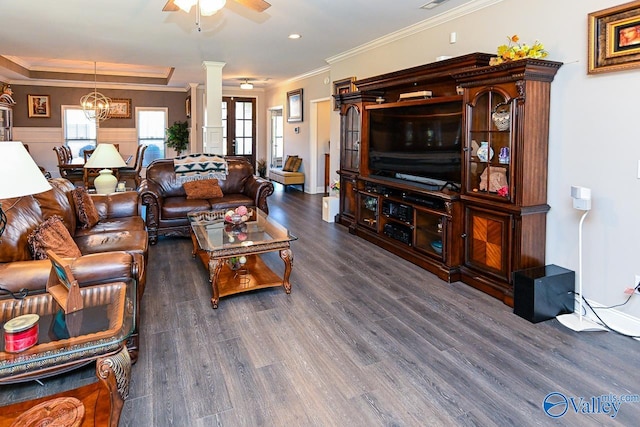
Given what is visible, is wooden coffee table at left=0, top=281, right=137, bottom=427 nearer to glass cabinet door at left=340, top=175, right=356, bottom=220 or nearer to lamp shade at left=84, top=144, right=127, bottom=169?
lamp shade at left=84, top=144, right=127, bottom=169

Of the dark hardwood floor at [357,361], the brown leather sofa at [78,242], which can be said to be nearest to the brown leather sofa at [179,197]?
the brown leather sofa at [78,242]

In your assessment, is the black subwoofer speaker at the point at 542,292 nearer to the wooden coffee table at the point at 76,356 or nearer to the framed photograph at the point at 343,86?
the wooden coffee table at the point at 76,356

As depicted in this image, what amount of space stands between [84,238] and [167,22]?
287cm

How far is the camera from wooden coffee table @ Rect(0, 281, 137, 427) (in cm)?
164

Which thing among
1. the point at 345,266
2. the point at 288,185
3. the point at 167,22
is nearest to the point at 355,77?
the point at 167,22

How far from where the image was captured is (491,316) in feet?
10.4

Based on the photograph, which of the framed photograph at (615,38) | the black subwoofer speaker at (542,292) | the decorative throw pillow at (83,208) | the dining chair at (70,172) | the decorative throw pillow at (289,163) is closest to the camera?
the framed photograph at (615,38)

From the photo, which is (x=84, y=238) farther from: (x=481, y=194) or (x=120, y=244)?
(x=481, y=194)

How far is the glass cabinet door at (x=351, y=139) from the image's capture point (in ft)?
18.7

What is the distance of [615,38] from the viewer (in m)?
2.84

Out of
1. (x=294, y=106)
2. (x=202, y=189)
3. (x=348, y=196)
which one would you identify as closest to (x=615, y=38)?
(x=348, y=196)

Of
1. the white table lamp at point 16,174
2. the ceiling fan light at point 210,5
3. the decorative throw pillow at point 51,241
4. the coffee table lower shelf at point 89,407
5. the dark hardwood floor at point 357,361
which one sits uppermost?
the ceiling fan light at point 210,5

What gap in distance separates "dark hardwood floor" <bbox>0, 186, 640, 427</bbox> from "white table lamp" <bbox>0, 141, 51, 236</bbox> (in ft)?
3.58

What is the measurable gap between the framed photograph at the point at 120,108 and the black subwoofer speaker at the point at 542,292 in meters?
10.9
